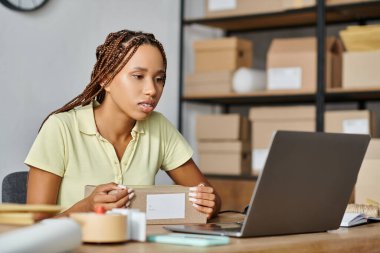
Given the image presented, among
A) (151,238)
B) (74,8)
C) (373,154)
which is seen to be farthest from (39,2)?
(151,238)

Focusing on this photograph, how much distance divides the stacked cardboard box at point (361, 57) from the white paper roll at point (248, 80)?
47 centimetres

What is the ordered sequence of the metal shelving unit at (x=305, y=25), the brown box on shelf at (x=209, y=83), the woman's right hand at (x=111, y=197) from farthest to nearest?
the brown box on shelf at (x=209, y=83)
the metal shelving unit at (x=305, y=25)
the woman's right hand at (x=111, y=197)

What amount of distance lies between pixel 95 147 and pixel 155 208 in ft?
1.63

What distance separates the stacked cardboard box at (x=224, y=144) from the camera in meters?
3.73

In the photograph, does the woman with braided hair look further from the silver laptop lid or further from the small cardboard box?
the silver laptop lid

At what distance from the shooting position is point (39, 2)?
3061 millimetres

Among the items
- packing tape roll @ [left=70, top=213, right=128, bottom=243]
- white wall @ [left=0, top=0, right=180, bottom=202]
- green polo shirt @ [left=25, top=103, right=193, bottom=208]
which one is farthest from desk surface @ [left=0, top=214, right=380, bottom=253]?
white wall @ [left=0, top=0, right=180, bottom=202]

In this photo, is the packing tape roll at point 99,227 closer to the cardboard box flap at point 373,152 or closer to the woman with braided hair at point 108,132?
the woman with braided hair at point 108,132

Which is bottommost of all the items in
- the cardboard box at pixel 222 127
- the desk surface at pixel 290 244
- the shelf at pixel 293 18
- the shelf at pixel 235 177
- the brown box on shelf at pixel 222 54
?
the shelf at pixel 235 177

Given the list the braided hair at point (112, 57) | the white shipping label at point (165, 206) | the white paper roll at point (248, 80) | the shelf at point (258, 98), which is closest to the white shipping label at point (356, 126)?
the shelf at point (258, 98)

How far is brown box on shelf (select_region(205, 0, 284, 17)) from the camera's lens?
12.1 feet

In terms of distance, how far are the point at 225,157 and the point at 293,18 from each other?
0.80m

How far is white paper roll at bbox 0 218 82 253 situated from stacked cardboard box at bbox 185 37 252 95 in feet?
9.00

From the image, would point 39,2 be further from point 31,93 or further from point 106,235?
point 106,235
